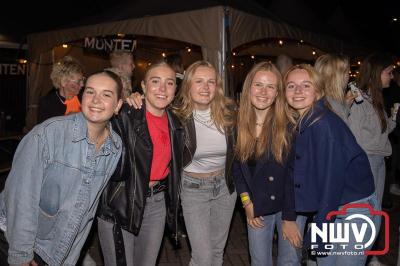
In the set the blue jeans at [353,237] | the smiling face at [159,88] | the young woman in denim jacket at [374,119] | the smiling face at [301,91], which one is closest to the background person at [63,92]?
the smiling face at [159,88]

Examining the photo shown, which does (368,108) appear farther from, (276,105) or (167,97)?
(167,97)

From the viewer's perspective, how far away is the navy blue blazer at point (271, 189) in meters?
3.35

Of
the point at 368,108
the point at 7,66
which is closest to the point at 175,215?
the point at 368,108

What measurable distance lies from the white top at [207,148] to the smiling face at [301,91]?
76 centimetres

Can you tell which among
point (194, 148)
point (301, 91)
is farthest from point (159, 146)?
point (301, 91)

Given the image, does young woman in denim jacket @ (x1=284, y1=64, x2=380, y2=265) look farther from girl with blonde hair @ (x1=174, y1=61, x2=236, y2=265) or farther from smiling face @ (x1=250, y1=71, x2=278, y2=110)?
girl with blonde hair @ (x1=174, y1=61, x2=236, y2=265)

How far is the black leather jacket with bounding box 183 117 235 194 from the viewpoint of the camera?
360 cm

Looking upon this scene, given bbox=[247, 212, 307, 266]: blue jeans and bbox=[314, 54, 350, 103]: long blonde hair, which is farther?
bbox=[314, 54, 350, 103]: long blonde hair

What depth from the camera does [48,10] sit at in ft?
46.5

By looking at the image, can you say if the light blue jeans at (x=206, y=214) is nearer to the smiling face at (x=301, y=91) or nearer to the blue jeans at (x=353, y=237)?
the smiling face at (x=301, y=91)

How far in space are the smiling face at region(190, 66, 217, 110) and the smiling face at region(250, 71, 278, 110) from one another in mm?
428

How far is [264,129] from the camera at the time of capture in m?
3.53

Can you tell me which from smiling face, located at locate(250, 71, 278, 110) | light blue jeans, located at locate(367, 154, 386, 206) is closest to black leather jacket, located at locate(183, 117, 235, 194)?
smiling face, located at locate(250, 71, 278, 110)

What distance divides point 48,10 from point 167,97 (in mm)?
12620
